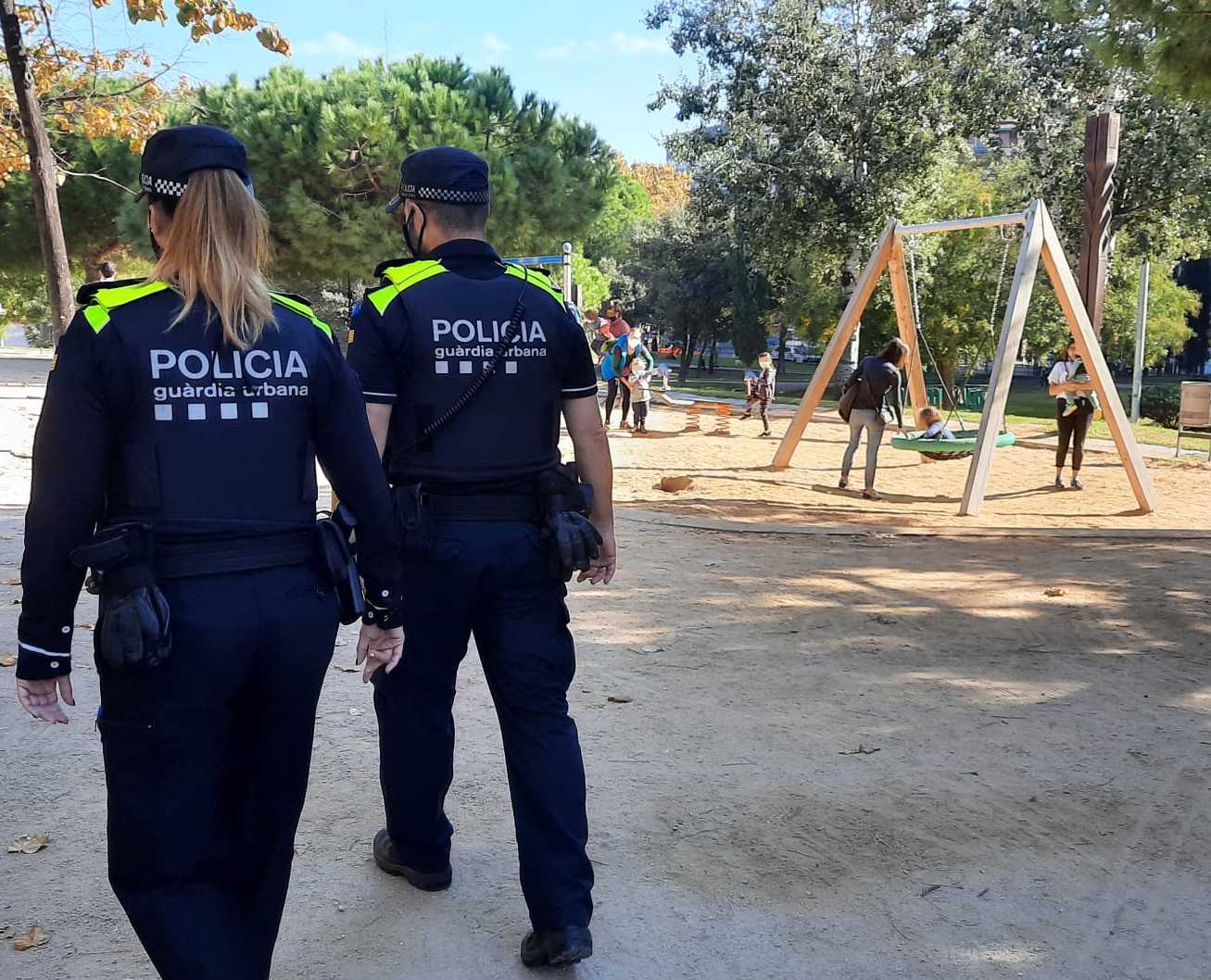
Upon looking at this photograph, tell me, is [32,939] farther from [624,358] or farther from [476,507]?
[624,358]

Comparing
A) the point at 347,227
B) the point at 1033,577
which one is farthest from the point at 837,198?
the point at 1033,577

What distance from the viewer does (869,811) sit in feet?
12.7

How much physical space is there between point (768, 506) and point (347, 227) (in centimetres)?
1671

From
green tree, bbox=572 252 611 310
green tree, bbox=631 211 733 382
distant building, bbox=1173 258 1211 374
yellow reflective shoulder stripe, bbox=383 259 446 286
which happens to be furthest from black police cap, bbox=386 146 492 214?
distant building, bbox=1173 258 1211 374

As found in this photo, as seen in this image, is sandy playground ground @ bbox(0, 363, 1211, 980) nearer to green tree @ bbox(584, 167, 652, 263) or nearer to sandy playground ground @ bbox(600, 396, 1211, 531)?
sandy playground ground @ bbox(600, 396, 1211, 531)

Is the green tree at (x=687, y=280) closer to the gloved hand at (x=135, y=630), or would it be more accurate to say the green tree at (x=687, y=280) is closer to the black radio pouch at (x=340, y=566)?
the black radio pouch at (x=340, y=566)

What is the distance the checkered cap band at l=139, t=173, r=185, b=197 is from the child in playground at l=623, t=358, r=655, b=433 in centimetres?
1552

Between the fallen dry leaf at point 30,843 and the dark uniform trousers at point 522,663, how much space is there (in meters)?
1.26

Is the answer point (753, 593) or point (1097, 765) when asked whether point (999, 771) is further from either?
point (753, 593)

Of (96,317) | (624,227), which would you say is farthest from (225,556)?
(624,227)

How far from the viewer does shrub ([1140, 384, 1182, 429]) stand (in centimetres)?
2584

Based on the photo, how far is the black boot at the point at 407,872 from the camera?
3318 mm

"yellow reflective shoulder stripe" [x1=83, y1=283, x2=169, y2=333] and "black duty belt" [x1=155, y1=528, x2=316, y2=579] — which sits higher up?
"yellow reflective shoulder stripe" [x1=83, y1=283, x2=169, y2=333]

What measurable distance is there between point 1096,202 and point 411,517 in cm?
1244
